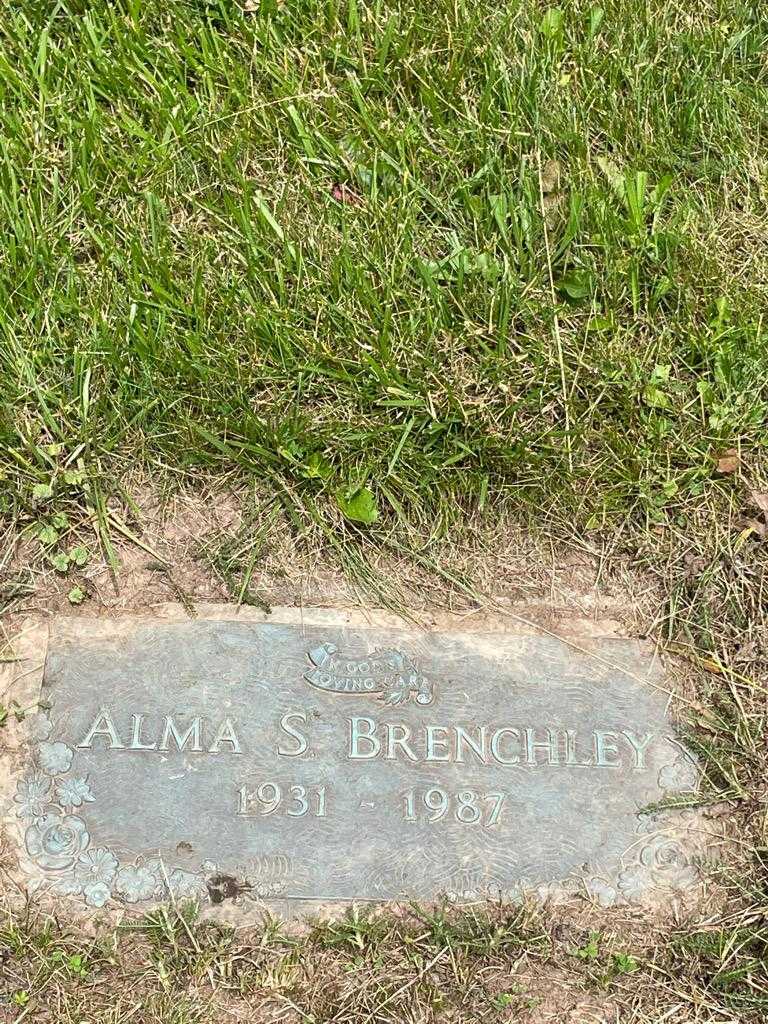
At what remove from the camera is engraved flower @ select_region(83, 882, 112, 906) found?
1.91 metres

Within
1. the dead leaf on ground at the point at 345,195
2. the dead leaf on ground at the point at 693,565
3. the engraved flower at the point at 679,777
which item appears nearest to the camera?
the engraved flower at the point at 679,777

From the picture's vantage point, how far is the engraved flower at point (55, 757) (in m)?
1.98

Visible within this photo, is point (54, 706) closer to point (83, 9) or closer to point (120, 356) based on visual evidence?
point (120, 356)

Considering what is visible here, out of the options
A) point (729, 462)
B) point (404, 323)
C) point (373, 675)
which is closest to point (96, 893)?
point (373, 675)

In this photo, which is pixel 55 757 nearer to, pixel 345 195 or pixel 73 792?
pixel 73 792

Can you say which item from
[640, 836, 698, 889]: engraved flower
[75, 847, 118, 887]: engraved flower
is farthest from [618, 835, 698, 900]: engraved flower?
[75, 847, 118, 887]: engraved flower

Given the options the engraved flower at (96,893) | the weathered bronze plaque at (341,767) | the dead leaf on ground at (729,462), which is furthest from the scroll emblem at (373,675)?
the dead leaf on ground at (729,462)

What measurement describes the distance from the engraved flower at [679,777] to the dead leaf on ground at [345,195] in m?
1.57

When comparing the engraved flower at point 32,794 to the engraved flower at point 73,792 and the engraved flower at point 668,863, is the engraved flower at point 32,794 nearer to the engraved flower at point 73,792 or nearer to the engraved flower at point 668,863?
the engraved flower at point 73,792

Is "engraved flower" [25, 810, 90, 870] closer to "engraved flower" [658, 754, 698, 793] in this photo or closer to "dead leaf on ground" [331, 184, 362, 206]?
"engraved flower" [658, 754, 698, 793]

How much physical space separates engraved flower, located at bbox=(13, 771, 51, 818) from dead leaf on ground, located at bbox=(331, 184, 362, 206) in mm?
1557

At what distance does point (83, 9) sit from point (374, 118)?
857 millimetres

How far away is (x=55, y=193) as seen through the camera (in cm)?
242

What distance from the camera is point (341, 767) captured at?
79.5 inches
